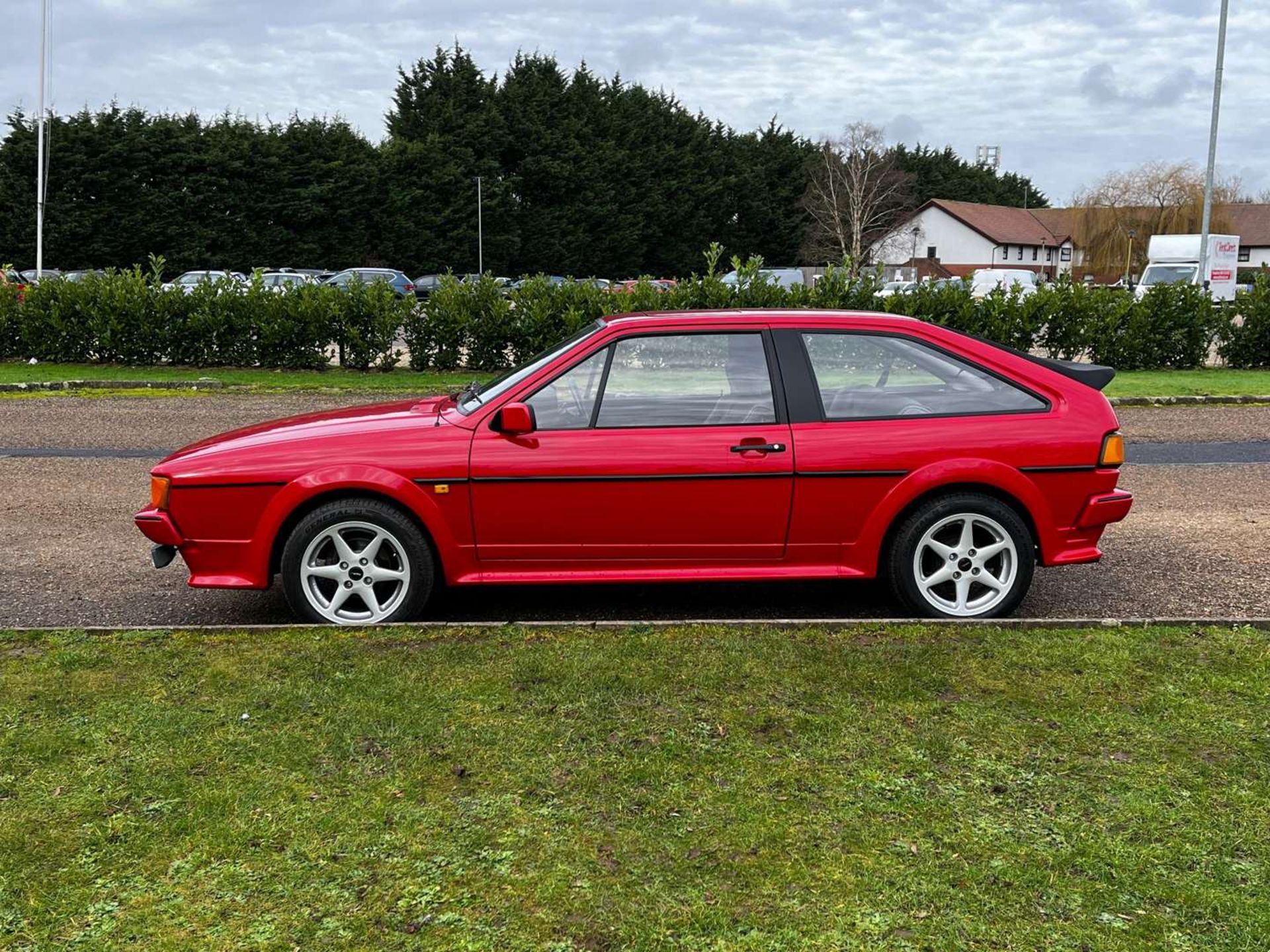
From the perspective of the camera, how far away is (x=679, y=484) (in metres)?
5.55

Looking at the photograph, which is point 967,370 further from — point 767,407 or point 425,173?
point 425,173

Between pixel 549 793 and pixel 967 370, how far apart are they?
10.8ft

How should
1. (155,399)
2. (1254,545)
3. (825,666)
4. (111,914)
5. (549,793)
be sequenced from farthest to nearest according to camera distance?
(155,399) < (1254,545) < (825,666) < (549,793) < (111,914)

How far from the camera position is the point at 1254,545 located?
24.7 feet

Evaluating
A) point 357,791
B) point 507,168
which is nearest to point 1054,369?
point 357,791

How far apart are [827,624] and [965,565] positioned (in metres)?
0.81

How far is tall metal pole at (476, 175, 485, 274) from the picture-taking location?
56250 millimetres

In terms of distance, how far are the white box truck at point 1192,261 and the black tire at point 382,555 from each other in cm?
3165

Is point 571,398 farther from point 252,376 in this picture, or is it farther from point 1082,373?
point 252,376

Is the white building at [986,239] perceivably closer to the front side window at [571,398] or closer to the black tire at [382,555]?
the front side window at [571,398]

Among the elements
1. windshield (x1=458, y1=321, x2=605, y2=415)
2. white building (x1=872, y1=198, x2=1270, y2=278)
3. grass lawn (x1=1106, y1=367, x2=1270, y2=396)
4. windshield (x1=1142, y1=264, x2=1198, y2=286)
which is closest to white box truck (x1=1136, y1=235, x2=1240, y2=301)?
windshield (x1=1142, y1=264, x2=1198, y2=286)

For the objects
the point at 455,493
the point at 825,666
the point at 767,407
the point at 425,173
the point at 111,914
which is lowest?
the point at 111,914

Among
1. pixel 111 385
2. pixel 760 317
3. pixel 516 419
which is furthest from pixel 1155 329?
pixel 516 419

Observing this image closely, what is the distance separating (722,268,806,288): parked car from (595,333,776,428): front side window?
12.5 meters
